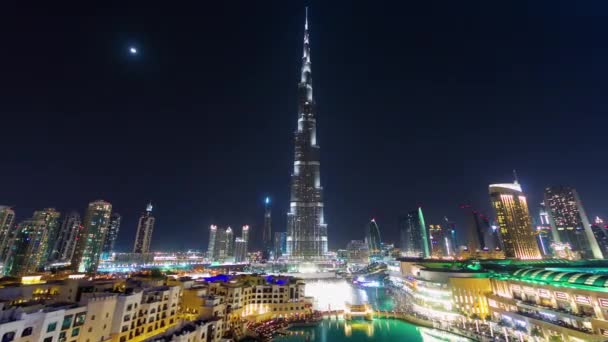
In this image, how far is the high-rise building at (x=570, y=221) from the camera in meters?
114

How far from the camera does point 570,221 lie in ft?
395

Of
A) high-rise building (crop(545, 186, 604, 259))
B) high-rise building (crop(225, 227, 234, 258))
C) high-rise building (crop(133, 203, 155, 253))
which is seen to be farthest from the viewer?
high-rise building (crop(225, 227, 234, 258))

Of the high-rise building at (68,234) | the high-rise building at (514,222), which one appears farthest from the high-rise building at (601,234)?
Answer: the high-rise building at (68,234)

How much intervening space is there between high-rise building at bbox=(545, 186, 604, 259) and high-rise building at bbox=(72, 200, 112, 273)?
199 meters

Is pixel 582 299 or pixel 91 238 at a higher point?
pixel 91 238

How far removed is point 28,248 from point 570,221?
212 metres

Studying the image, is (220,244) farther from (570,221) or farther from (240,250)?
(570,221)

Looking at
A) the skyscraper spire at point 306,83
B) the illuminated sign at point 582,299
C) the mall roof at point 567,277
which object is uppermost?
the skyscraper spire at point 306,83

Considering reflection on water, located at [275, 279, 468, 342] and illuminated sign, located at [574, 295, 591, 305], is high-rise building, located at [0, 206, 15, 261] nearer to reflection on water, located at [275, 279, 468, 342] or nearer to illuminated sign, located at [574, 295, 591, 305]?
reflection on water, located at [275, 279, 468, 342]

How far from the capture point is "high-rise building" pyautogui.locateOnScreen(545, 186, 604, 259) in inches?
4473

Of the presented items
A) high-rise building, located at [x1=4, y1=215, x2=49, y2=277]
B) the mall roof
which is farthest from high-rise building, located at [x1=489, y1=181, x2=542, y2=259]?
high-rise building, located at [x1=4, y1=215, x2=49, y2=277]

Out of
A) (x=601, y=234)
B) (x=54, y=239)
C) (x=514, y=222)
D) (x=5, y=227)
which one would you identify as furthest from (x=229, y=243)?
(x=601, y=234)

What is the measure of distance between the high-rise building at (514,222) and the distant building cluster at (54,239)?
551 feet

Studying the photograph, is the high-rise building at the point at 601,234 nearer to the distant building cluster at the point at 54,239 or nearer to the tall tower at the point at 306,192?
the tall tower at the point at 306,192
